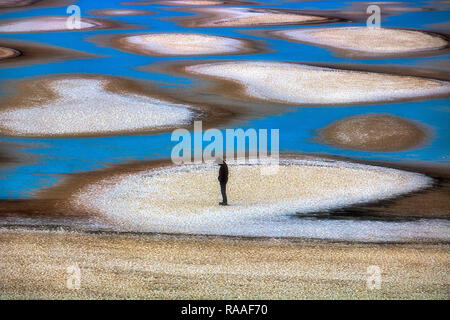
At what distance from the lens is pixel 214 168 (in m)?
29.9

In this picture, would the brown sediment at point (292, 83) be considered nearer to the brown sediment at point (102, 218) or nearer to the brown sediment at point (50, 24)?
the brown sediment at point (102, 218)

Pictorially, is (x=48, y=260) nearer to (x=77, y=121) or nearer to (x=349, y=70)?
(x=77, y=121)

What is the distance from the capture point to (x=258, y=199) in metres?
25.8

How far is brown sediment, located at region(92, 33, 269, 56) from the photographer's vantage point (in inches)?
2250

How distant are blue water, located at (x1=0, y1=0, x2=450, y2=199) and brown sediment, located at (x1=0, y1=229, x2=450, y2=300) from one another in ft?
25.2

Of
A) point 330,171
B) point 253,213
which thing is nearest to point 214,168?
point 330,171

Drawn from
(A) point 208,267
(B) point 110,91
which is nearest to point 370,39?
(B) point 110,91

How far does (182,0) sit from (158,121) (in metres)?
57.5

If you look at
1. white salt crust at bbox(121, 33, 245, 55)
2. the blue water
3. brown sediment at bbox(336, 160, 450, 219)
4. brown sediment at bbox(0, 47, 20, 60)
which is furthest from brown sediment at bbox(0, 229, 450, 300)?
white salt crust at bbox(121, 33, 245, 55)

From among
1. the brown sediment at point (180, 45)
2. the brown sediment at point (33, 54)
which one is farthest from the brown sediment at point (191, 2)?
the brown sediment at point (33, 54)

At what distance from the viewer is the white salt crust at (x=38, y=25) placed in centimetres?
6706

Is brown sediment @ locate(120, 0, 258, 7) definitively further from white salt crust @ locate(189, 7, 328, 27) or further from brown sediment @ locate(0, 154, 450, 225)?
brown sediment @ locate(0, 154, 450, 225)
